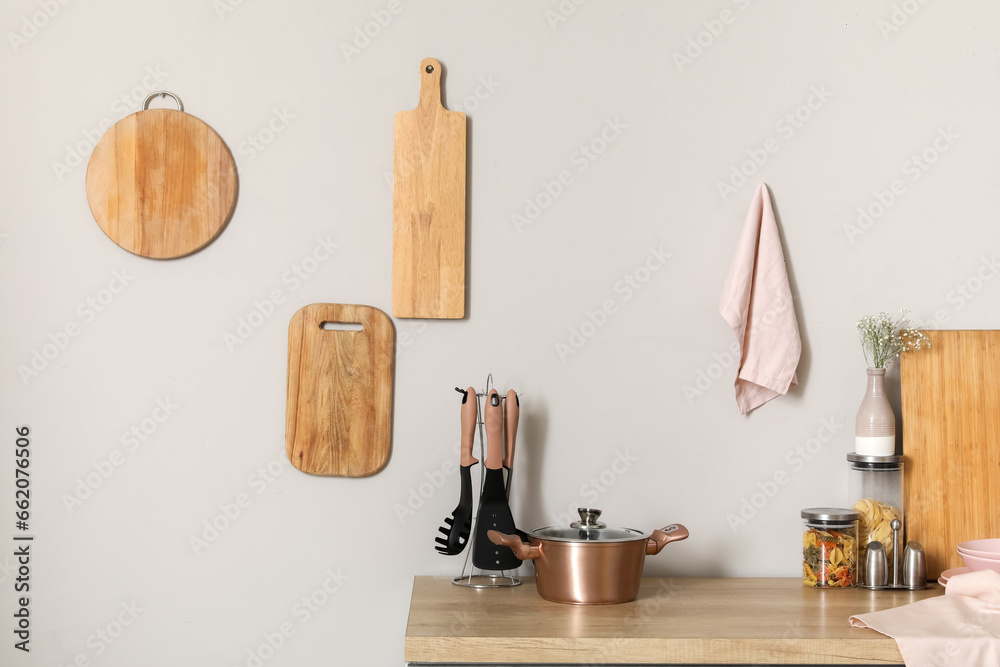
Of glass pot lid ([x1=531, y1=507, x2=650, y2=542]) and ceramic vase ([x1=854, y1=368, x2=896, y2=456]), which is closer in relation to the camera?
glass pot lid ([x1=531, y1=507, x2=650, y2=542])

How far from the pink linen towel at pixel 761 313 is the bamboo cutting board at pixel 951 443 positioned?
227 millimetres

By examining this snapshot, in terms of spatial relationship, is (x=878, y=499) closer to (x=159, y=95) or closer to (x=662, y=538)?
(x=662, y=538)

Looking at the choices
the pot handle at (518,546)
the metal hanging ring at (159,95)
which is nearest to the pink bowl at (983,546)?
the pot handle at (518,546)

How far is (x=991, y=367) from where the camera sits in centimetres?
147

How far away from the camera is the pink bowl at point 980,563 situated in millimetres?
1250

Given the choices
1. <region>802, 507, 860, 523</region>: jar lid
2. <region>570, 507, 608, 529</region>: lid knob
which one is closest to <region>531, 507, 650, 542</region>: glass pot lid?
<region>570, 507, 608, 529</region>: lid knob

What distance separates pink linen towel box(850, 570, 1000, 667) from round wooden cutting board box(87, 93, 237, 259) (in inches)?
50.0

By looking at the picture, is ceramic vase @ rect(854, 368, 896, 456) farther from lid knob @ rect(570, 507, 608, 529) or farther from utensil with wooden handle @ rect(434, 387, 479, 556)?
utensil with wooden handle @ rect(434, 387, 479, 556)

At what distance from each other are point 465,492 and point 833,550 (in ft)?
2.11

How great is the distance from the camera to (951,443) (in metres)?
1.45

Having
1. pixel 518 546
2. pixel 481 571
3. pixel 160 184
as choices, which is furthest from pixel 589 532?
pixel 160 184

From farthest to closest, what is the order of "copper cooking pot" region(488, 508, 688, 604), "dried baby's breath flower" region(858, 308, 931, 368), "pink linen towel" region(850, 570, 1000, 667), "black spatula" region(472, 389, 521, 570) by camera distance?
"dried baby's breath flower" region(858, 308, 931, 368), "black spatula" region(472, 389, 521, 570), "copper cooking pot" region(488, 508, 688, 604), "pink linen towel" region(850, 570, 1000, 667)

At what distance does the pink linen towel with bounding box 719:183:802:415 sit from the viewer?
4.80 feet

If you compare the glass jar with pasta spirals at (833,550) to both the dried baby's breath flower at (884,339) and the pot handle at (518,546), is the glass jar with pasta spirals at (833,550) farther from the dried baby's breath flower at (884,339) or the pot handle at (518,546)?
the pot handle at (518,546)
